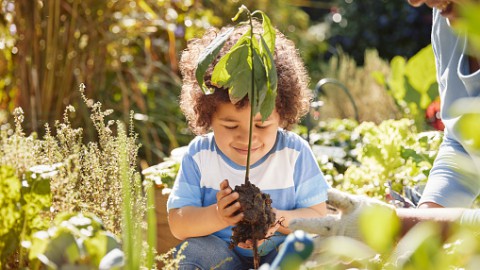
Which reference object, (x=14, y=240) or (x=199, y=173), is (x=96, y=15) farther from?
(x=14, y=240)

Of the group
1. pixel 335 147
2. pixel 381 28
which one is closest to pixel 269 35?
pixel 335 147

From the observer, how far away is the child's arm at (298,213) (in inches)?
82.7

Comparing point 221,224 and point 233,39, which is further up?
point 233,39

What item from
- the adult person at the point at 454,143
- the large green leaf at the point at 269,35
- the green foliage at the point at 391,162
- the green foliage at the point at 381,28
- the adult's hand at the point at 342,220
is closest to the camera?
the adult's hand at the point at 342,220

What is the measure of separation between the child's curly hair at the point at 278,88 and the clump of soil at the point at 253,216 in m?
0.38

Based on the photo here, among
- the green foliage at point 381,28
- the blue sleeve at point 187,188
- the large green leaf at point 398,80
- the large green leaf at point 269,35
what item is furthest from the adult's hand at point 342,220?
the green foliage at point 381,28

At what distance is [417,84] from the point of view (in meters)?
4.37

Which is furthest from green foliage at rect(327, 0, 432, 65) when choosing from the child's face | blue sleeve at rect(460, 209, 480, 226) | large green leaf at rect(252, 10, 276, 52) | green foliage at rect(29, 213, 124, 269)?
green foliage at rect(29, 213, 124, 269)

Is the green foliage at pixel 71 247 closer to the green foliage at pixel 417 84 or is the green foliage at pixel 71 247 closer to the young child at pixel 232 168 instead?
the young child at pixel 232 168

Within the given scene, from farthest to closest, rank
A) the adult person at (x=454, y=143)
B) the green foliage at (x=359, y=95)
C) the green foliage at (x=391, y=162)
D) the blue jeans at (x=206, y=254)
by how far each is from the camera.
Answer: the green foliage at (x=359, y=95) < the green foliage at (x=391, y=162) < the adult person at (x=454, y=143) < the blue jeans at (x=206, y=254)

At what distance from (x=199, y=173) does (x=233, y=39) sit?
425 mm

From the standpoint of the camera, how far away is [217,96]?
2072 millimetres

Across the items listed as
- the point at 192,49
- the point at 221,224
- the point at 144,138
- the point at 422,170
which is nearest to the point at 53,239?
the point at 221,224

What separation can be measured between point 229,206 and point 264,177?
18.5 inches
